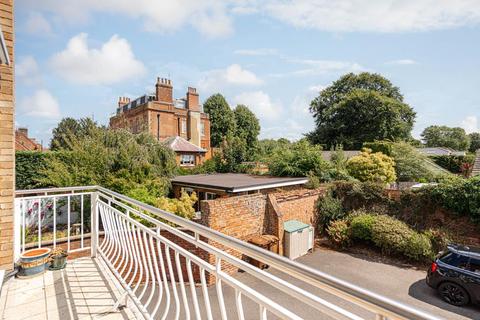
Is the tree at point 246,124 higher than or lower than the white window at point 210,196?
higher

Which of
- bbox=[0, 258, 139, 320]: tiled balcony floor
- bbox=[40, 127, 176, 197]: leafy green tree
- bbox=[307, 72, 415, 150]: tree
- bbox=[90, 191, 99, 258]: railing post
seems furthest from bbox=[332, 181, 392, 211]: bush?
bbox=[307, 72, 415, 150]: tree

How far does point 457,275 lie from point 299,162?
27.5ft

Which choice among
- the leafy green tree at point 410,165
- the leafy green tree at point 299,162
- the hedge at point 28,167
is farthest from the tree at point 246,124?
the hedge at point 28,167

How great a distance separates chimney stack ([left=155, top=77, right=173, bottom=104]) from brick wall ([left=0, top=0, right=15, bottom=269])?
23.8 metres

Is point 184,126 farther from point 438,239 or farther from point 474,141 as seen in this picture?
point 474,141

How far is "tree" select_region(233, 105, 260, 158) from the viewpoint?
38903 millimetres

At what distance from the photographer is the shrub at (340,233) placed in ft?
35.5

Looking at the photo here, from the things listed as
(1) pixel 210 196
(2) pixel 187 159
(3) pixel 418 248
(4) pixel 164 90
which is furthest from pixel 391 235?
(4) pixel 164 90

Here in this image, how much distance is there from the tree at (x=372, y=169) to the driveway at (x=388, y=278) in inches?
219

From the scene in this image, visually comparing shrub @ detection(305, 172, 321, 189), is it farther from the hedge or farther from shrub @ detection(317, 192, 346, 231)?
the hedge

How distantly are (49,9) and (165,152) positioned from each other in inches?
376

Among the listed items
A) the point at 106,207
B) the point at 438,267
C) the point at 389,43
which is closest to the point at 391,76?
the point at 389,43

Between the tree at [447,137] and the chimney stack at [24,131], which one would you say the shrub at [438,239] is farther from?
the tree at [447,137]

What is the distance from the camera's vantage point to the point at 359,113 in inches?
1252
